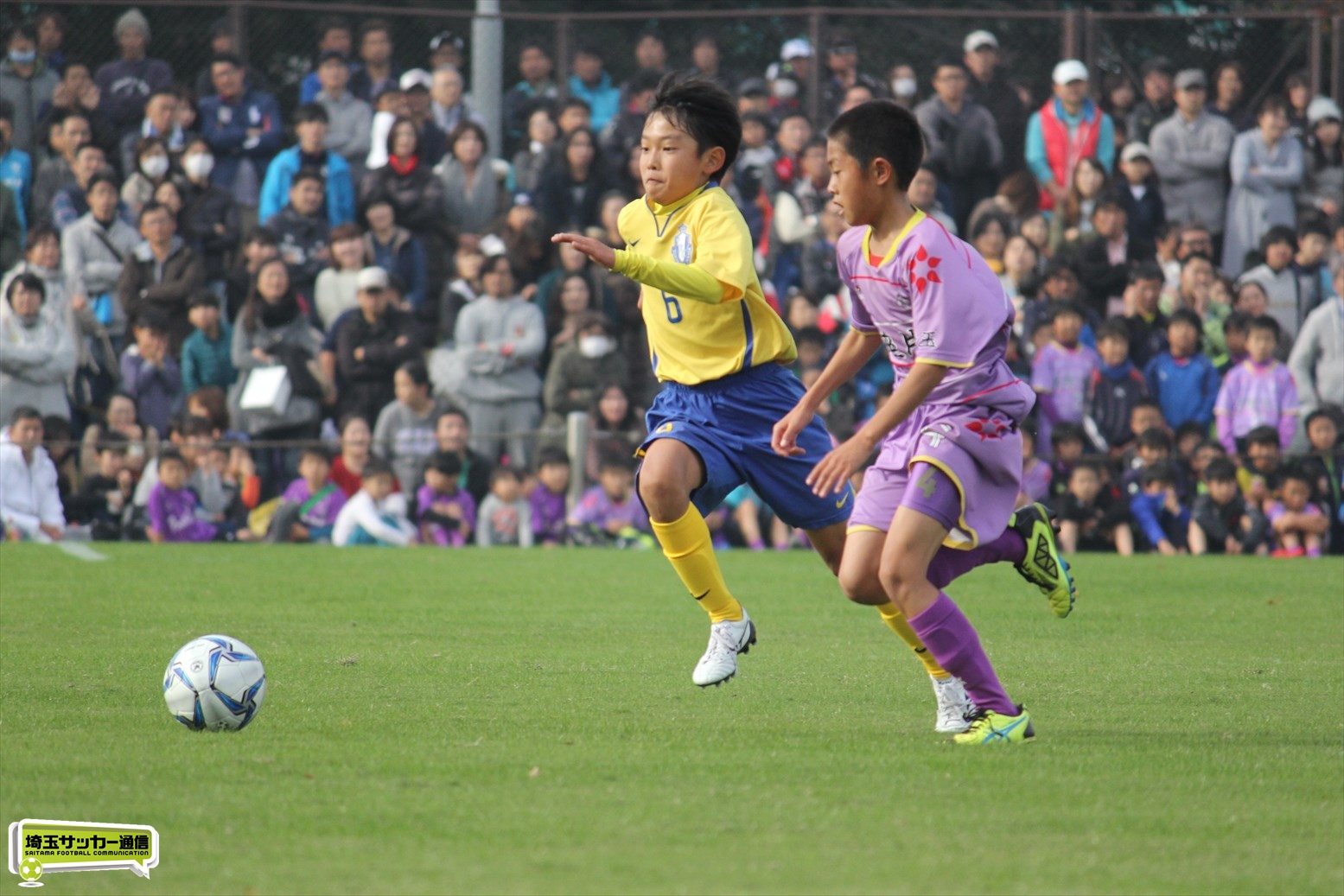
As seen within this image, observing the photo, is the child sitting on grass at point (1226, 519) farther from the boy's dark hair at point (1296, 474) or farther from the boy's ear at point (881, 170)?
the boy's ear at point (881, 170)

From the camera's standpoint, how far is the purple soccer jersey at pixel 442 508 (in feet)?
47.3

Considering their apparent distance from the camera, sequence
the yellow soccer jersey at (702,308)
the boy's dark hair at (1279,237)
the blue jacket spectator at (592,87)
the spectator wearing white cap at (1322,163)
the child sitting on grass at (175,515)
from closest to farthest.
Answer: the yellow soccer jersey at (702,308), the child sitting on grass at (175,515), the boy's dark hair at (1279,237), the spectator wearing white cap at (1322,163), the blue jacket spectator at (592,87)

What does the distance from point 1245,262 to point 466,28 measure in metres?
8.08

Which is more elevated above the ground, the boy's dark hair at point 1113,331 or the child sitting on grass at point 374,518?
the boy's dark hair at point 1113,331

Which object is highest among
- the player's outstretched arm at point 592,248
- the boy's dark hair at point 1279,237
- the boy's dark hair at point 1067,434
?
the player's outstretched arm at point 592,248

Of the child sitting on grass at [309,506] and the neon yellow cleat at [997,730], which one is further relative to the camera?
the child sitting on grass at [309,506]

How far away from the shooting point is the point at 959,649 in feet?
18.2

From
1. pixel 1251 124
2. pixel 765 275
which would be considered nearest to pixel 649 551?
pixel 765 275

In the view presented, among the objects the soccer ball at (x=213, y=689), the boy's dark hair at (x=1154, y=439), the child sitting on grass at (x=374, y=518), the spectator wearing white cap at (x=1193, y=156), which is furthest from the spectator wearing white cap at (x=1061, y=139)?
the soccer ball at (x=213, y=689)

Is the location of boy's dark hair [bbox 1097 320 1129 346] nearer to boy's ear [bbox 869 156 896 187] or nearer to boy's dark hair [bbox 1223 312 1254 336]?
boy's dark hair [bbox 1223 312 1254 336]

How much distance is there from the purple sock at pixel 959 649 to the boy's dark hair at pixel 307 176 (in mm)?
10871

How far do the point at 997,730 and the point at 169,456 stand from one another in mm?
9686

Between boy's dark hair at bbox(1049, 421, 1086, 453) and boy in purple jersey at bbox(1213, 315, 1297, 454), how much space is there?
4.21 feet

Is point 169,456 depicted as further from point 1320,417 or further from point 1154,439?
point 1320,417
